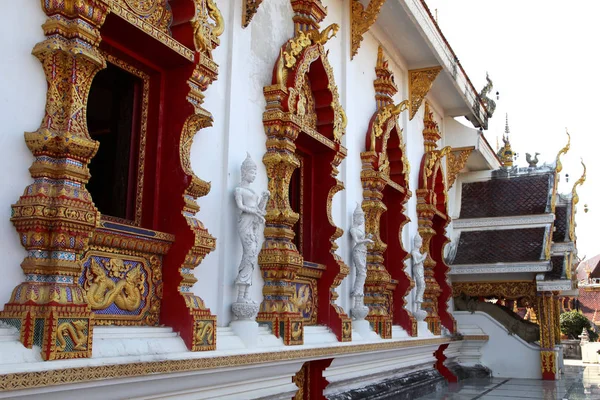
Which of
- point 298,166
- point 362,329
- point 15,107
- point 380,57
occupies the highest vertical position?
point 380,57

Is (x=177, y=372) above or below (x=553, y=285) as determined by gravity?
below

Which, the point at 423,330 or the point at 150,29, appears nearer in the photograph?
the point at 150,29

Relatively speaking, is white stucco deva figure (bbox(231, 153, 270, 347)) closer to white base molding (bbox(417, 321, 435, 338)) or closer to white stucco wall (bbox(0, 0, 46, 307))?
white stucco wall (bbox(0, 0, 46, 307))

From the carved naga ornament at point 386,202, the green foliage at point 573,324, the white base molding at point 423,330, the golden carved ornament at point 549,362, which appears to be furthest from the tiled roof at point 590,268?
the carved naga ornament at point 386,202

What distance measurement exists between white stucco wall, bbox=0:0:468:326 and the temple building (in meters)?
0.01

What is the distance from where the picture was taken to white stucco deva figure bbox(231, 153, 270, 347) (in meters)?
4.47

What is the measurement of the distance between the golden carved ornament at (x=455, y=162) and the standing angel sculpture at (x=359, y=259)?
5324 mm

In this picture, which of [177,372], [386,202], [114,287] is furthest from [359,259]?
[114,287]

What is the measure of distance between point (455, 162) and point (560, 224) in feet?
7.59

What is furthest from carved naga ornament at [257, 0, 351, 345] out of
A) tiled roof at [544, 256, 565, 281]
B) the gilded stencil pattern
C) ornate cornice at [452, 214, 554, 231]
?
ornate cornice at [452, 214, 554, 231]

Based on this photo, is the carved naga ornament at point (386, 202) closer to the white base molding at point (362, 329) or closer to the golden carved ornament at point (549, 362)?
the white base molding at point (362, 329)

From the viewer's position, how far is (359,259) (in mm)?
6570

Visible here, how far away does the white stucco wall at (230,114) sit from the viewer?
3000 mm

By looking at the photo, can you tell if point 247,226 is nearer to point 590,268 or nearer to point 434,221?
point 434,221
